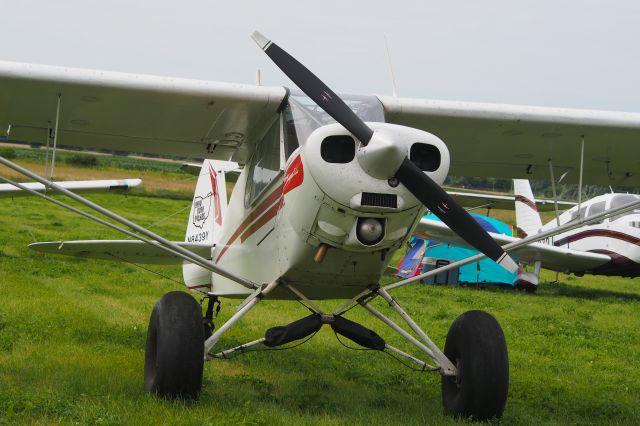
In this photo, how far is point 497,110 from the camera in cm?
706

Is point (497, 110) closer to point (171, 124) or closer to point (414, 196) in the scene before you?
point (414, 196)

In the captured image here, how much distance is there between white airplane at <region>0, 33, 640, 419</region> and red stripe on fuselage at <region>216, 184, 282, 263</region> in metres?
0.03

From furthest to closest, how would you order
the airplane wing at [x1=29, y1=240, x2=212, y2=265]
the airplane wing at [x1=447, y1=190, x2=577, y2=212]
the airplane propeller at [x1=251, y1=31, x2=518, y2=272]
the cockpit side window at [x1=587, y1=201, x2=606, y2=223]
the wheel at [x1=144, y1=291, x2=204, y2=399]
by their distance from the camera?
the airplane wing at [x1=447, y1=190, x2=577, y2=212] → the cockpit side window at [x1=587, y1=201, x2=606, y2=223] → the airplane wing at [x1=29, y1=240, x2=212, y2=265] → the wheel at [x1=144, y1=291, x2=204, y2=399] → the airplane propeller at [x1=251, y1=31, x2=518, y2=272]

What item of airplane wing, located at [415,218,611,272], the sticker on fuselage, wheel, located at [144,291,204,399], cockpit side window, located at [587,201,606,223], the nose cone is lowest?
wheel, located at [144,291,204,399]

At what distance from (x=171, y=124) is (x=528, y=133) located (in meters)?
3.22

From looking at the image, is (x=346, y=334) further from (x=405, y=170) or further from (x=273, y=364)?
(x=273, y=364)

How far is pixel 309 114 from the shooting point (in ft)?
20.0

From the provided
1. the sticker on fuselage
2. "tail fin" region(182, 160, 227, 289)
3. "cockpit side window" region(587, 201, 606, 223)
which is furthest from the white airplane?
"cockpit side window" region(587, 201, 606, 223)

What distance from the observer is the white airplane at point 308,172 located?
16.5 feet

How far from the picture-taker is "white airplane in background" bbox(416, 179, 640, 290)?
1823 cm

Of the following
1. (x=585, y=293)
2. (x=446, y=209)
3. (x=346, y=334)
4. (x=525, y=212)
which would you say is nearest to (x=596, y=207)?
(x=585, y=293)

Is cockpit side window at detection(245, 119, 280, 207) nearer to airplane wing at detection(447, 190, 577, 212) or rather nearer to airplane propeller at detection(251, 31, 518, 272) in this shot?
airplane propeller at detection(251, 31, 518, 272)

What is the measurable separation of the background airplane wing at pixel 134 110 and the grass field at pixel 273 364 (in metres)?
2.02

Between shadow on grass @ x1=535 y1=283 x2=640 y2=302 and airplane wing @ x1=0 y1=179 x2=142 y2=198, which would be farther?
airplane wing @ x1=0 y1=179 x2=142 y2=198
